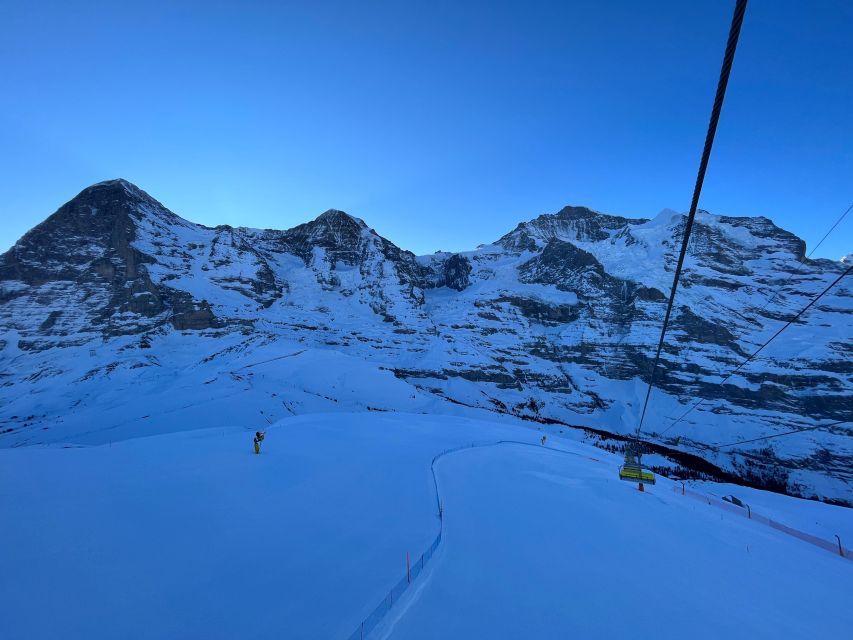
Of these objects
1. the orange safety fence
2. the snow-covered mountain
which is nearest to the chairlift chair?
the orange safety fence

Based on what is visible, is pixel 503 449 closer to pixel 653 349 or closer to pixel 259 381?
pixel 259 381

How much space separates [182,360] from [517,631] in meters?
80.3

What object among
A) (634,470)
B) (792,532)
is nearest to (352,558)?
(634,470)

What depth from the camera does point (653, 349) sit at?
112m

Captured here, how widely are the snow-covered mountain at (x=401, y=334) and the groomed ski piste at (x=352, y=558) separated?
30974 mm

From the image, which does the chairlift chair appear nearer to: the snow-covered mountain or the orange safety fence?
the orange safety fence

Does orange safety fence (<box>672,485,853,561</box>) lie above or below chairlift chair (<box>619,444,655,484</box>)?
below

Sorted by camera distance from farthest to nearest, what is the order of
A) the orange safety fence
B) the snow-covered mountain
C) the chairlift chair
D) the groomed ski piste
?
Answer: the snow-covered mountain → the chairlift chair → the orange safety fence → the groomed ski piste

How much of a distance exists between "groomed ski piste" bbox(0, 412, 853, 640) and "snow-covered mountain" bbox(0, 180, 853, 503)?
102 feet

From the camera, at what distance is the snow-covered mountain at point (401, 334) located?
197ft

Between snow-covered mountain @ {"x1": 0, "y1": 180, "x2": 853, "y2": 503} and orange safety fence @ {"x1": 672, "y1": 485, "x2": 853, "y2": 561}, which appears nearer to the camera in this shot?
orange safety fence @ {"x1": 672, "y1": 485, "x2": 853, "y2": 561}

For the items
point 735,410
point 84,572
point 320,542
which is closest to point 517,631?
point 320,542

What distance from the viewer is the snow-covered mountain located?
59.9m

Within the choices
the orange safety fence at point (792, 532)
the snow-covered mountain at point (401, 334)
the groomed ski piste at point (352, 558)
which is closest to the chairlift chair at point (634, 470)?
the groomed ski piste at point (352, 558)
